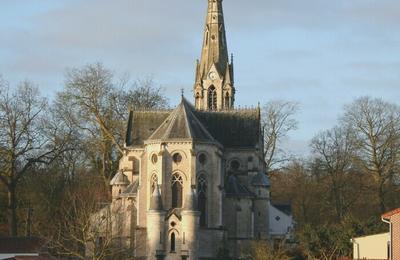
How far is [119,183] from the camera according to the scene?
73.7 meters

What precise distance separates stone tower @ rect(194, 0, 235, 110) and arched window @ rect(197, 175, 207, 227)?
1425 centimetres

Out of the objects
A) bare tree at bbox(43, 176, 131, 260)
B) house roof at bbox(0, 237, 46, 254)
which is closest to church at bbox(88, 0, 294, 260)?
bare tree at bbox(43, 176, 131, 260)

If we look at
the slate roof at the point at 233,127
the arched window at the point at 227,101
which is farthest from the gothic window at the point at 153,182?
the arched window at the point at 227,101

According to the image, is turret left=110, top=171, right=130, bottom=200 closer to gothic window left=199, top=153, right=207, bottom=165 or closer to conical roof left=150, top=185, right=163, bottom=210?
conical roof left=150, top=185, right=163, bottom=210

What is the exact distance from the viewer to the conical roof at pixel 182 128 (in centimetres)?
6656

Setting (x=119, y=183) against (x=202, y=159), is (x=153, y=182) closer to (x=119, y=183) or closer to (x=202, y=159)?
(x=202, y=159)

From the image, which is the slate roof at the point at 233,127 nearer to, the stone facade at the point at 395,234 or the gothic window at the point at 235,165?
the gothic window at the point at 235,165

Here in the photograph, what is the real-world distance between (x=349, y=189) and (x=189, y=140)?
19.8 metres

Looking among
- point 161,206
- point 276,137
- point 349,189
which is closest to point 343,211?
point 349,189

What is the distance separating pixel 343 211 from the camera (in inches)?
3120

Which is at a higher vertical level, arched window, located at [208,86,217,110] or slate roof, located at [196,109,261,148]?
arched window, located at [208,86,217,110]

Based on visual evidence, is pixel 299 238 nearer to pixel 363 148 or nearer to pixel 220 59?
pixel 363 148

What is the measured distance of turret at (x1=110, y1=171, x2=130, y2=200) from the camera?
7338cm

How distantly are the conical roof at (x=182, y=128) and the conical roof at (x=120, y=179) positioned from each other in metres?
7.21
